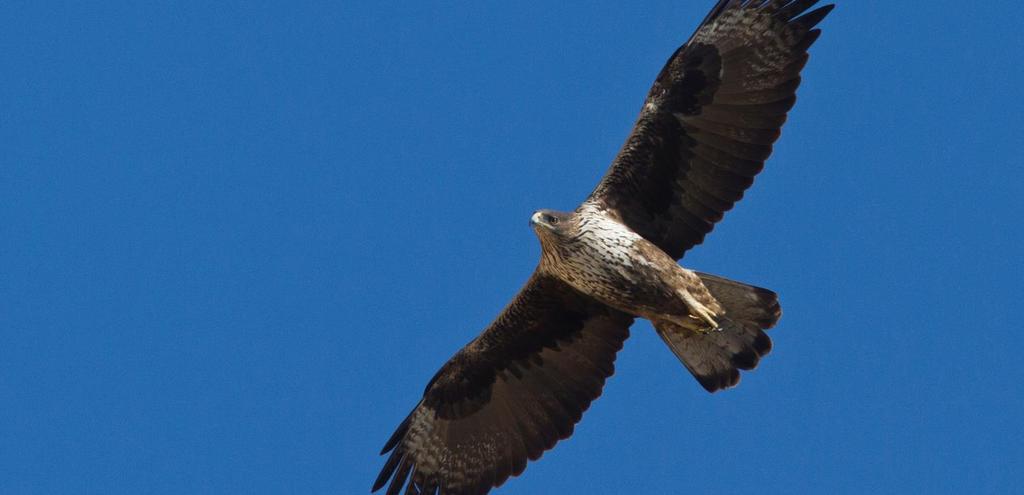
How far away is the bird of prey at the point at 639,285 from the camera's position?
11688 mm

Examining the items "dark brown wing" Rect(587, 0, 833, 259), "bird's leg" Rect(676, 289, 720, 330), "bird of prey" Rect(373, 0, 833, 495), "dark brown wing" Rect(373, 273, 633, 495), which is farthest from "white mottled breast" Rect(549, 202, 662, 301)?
"dark brown wing" Rect(373, 273, 633, 495)

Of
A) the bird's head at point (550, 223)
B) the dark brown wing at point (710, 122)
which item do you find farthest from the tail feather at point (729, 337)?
the bird's head at point (550, 223)

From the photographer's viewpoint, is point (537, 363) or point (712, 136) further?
point (537, 363)

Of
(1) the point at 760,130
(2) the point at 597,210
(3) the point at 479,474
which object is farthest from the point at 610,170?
(3) the point at 479,474

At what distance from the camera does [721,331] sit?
12.1m

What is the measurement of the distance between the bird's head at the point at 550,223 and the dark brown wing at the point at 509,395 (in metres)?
0.98

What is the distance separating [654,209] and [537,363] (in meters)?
1.68

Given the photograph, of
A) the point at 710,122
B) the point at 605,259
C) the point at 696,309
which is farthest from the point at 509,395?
the point at 710,122

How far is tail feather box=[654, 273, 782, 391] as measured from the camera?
1191 centimetres

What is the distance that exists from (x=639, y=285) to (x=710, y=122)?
1457mm

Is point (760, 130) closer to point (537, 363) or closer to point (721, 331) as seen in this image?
point (721, 331)

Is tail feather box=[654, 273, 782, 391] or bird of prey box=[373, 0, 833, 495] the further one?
tail feather box=[654, 273, 782, 391]

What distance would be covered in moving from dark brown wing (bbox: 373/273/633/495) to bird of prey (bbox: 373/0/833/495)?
0.04ft

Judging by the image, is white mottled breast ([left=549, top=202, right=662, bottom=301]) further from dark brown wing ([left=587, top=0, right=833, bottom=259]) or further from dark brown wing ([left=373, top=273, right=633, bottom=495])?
dark brown wing ([left=373, top=273, right=633, bottom=495])
